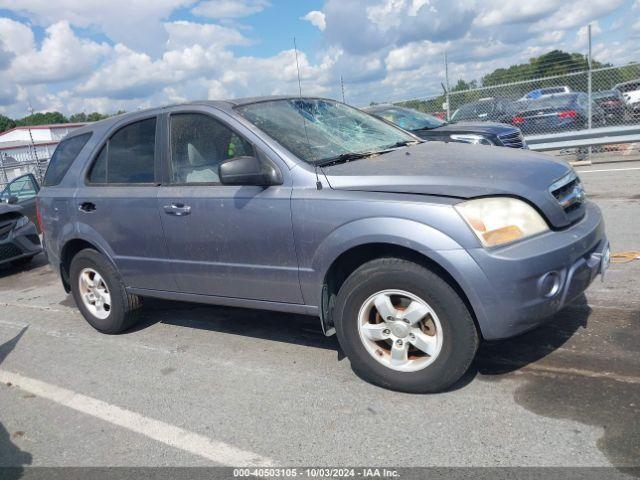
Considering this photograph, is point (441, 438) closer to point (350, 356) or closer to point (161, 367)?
point (350, 356)

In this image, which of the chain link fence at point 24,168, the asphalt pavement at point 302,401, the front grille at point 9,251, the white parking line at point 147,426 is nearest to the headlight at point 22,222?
the front grille at point 9,251

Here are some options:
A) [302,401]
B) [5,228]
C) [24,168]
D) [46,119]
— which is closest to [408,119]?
[5,228]

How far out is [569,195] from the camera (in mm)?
3434

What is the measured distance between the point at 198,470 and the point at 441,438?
1.23 metres

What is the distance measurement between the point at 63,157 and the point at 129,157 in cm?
105

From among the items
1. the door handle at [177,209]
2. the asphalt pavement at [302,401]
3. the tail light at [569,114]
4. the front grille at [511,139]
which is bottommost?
the asphalt pavement at [302,401]

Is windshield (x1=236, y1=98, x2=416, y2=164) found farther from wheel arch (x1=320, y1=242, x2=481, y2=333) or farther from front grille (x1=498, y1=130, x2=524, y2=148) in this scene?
front grille (x1=498, y1=130, x2=524, y2=148)

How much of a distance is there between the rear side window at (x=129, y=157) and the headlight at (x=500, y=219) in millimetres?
2486

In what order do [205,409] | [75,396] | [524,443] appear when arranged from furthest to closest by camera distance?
1. [75,396]
2. [205,409]
3. [524,443]

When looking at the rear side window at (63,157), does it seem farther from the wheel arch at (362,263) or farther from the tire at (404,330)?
the tire at (404,330)

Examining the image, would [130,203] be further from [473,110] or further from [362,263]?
[473,110]

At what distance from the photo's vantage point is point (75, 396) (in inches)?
153

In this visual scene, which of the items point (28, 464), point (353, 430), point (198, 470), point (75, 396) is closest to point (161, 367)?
point (75, 396)

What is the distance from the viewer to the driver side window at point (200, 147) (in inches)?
155
